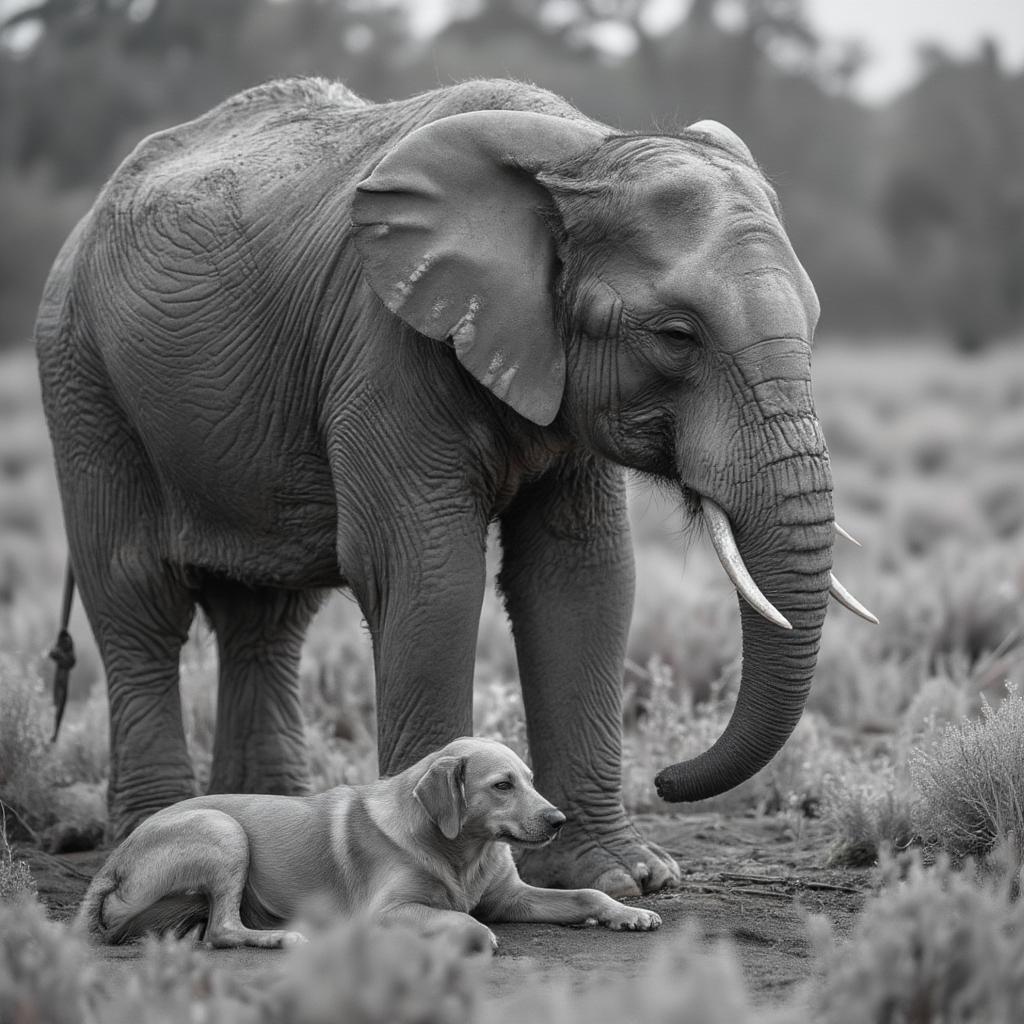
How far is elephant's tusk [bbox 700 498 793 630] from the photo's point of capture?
5.68 meters

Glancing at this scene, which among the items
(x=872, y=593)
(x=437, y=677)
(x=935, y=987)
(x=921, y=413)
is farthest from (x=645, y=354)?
(x=921, y=413)

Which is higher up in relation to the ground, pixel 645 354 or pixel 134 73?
pixel 134 73

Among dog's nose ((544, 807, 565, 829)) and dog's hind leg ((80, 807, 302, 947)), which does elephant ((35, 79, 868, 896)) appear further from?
dog's hind leg ((80, 807, 302, 947))

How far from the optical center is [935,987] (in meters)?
4.29

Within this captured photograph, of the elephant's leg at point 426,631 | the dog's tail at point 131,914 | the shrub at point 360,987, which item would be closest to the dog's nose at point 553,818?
the elephant's leg at point 426,631

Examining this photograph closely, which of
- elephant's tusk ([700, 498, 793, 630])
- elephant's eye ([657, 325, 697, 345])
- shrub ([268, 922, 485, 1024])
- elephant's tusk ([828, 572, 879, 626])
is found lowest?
shrub ([268, 922, 485, 1024])

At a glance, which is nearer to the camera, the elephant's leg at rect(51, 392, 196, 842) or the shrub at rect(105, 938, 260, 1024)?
the shrub at rect(105, 938, 260, 1024)

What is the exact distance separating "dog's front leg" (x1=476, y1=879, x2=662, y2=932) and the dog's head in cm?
45

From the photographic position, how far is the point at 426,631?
20.9ft

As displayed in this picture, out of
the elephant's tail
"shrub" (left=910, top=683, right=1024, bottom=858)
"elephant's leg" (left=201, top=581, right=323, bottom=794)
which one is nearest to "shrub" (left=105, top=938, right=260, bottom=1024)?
"shrub" (left=910, top=683, right=1024, bottom=858)

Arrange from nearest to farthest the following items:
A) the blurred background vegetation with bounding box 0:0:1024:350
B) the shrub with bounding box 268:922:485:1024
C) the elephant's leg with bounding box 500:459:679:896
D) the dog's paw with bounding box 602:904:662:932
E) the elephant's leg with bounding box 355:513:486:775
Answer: the shrub with bounding box 268:922:485:1024 → the dog's paw with bounding box 602:904:662:932 → the elephant's leg with bounding box 355:513:486:775 → the elephant's leg with bounding box 500:459:679:896 → the blurred background vegetation with bounding box 0:0:1024:350

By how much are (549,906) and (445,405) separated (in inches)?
66.9

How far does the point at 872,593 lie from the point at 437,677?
7341 mm

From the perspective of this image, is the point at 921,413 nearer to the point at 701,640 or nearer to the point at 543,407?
Result: the point at 701,640
